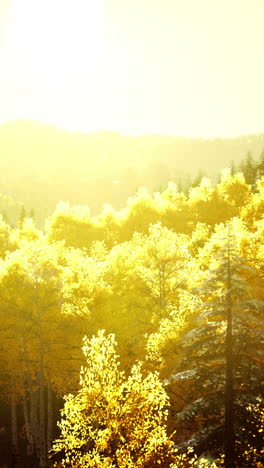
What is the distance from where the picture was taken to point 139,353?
28.7 meters

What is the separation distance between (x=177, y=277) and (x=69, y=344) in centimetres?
1068

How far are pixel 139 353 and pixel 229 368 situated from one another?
1356cm

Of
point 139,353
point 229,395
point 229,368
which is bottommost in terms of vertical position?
point 229,395

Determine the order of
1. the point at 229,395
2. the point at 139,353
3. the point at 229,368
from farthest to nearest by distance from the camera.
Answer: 1. the point at 139,353
2. the point at 229,368
3. the point at 229,395

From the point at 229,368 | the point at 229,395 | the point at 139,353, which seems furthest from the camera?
the point at 139,353

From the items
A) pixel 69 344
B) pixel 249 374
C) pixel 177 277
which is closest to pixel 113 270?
pixel 177 277

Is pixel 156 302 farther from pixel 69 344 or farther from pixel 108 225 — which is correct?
pixel 108 225

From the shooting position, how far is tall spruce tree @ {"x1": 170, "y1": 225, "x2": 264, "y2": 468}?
15438 millimetres

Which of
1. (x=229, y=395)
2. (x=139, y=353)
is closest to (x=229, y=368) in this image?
(x=229, y=395)

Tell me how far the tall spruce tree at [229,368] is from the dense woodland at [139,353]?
0.05 m

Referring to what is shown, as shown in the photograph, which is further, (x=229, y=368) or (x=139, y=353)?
(x=139, y=353)

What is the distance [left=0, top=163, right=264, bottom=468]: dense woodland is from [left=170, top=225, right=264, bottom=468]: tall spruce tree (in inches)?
1.9

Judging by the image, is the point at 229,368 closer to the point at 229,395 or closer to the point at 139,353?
the point at 229,395

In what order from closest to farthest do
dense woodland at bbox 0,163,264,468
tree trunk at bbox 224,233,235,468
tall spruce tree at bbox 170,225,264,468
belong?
tree trunk at bbox 224,233,235,468, tall spruce tree at bbox 170,225,264,468, dense woodland at bbox 0,163,264,468
